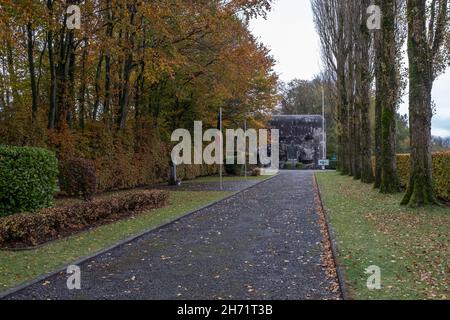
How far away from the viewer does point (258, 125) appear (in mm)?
33062

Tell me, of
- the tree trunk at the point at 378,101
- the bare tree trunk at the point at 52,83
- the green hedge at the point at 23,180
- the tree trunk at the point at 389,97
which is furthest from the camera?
A: the tree trunk at the point at 378,101

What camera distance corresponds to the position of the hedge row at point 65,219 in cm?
762

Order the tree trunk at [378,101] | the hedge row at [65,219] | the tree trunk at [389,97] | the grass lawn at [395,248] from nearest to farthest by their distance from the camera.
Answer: the grass lawn at [395,248] < the hedge row at [65,219] < the tree trunk at [389,97] < the tree trunk at [378,101]

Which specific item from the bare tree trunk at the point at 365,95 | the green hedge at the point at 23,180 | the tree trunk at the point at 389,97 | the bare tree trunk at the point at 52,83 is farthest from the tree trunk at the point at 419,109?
the bare tree trunk at the point at 52,83

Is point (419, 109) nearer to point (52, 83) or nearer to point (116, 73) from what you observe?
point (52, 83)

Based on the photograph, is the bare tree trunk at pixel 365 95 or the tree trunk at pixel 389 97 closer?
the tree trunk at pixel 389 97

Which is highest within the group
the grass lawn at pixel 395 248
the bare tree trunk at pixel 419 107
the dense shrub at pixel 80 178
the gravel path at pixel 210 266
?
the bare tree trunk at pixel 419 107

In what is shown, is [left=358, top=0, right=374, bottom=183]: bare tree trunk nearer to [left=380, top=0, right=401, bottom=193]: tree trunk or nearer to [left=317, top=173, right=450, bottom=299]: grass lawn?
[left=380, top=0, right=401, bottom=193]: tree trunk

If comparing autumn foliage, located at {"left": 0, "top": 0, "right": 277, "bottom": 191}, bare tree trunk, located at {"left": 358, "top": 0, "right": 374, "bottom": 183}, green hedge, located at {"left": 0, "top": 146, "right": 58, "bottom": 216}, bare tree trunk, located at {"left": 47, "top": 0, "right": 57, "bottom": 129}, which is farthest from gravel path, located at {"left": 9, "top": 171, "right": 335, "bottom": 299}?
bare tree trunk, located at {"left": 358, "top": 0, "right": 374, "bottom": 183}

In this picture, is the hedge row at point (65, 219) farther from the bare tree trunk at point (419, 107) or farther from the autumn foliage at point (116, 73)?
the bare tree trunk at point (419, 107)

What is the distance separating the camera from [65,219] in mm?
8961

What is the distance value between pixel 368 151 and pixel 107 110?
40.1 ft

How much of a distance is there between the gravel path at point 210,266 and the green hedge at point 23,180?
9.61 ft
